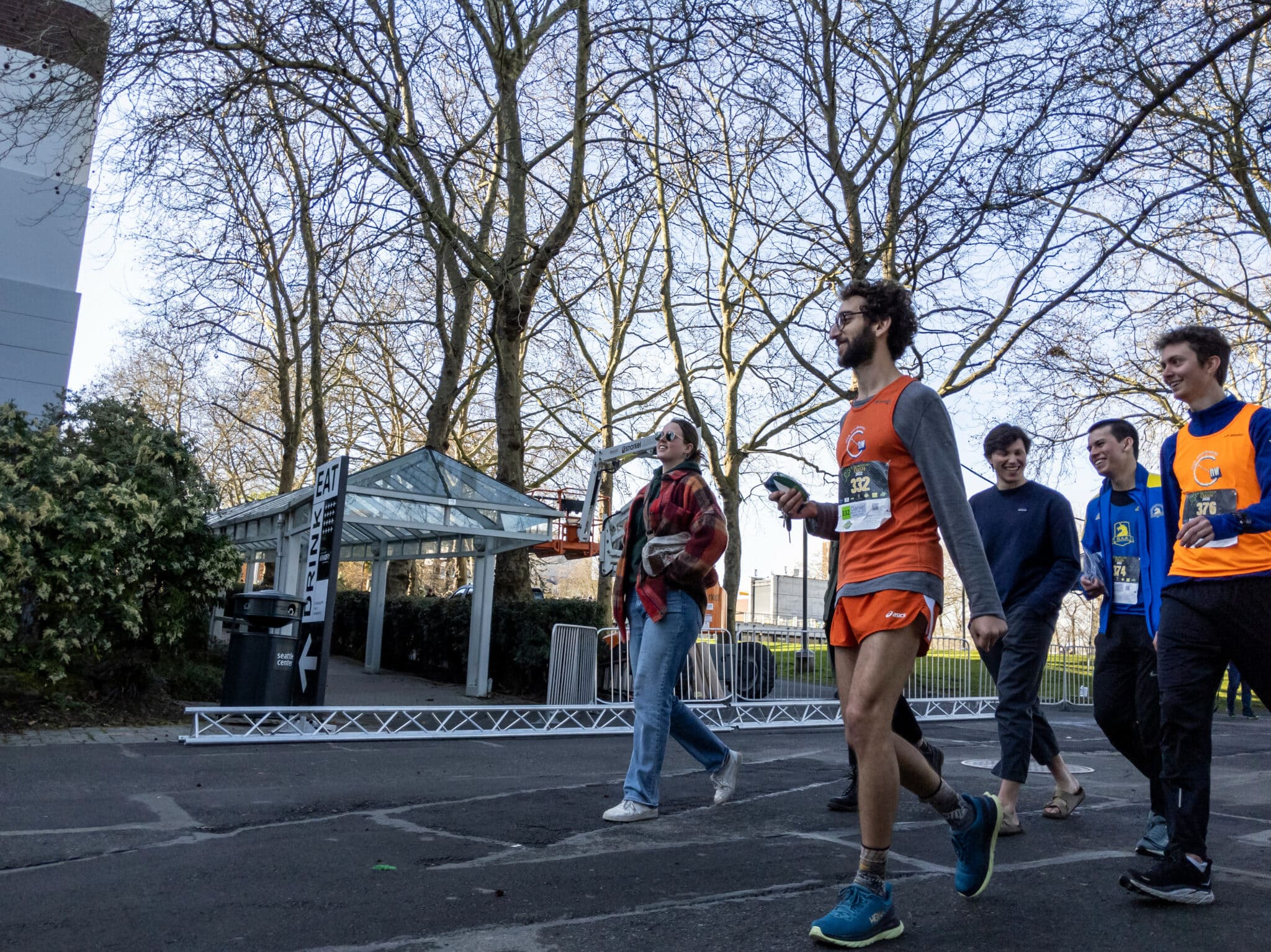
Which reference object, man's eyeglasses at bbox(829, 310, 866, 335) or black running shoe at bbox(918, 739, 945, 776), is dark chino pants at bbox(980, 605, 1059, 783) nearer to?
black running shoe at bbox(918, 739, 945, 776)

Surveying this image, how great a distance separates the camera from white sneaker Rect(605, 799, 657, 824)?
511 centimetres

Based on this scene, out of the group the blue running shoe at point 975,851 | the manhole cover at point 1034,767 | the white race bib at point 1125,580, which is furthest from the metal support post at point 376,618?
the blue running shoe at point 975,851

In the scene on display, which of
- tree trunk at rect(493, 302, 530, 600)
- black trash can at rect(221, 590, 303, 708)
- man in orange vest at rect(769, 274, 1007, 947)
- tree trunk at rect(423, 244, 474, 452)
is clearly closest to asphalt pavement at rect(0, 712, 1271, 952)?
man in orange vest at rect(769, 274, 1007, 947)

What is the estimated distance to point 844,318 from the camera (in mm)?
3699

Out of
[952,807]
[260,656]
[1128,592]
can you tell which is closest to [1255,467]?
[1128,592]

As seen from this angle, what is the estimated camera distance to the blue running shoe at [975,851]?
347 centimetres

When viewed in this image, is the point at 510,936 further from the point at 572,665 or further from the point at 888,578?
the point at 572,665

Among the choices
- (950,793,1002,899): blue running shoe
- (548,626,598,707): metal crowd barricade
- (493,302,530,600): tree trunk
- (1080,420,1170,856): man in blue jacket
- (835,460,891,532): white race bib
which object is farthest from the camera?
(493,302,530,600): tree trunk

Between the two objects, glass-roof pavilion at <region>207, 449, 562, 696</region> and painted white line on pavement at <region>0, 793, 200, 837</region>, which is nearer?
painted white line on pavement at <region>0, 793, 200, 837</region>

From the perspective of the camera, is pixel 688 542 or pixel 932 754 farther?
pixel 688 542

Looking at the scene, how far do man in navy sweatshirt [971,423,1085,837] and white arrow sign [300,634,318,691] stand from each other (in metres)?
6.70

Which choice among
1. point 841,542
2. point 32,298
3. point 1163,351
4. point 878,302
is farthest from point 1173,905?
point 32,298

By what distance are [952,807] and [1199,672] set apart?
106 cm

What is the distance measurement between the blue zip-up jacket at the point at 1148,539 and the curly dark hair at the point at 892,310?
1.33 m
